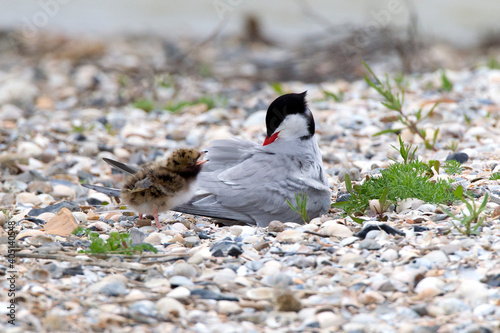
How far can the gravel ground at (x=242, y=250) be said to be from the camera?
225 centimetres

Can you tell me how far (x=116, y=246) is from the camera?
2838 millimetres

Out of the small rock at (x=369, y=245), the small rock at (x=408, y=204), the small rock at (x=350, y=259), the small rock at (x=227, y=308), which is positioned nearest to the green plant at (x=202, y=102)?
the small rock at (x=408, y=204)

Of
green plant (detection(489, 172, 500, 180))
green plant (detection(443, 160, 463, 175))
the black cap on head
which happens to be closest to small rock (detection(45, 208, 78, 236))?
the black cap on head

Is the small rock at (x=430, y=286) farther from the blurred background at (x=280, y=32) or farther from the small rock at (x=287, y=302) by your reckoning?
the blurred background at (x=280, y=32)

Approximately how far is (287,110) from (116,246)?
57.7 inches

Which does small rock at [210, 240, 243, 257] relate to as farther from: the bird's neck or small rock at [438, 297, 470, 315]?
small rock at [438, 297, 470, 315]

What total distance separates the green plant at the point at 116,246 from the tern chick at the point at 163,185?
1.71 ft

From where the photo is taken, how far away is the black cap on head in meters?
3.79

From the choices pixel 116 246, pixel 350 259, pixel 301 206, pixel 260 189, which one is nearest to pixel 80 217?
pixel 116 246

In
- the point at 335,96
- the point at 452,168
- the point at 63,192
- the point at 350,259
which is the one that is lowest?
the point at 350,259

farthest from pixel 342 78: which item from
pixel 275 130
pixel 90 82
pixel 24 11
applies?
pixel 24 11

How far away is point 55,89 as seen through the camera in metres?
8.09

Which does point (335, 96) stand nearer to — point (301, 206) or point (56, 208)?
point (301, 206)

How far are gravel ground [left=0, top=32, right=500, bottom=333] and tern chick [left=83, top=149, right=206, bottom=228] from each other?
0.16 metres
